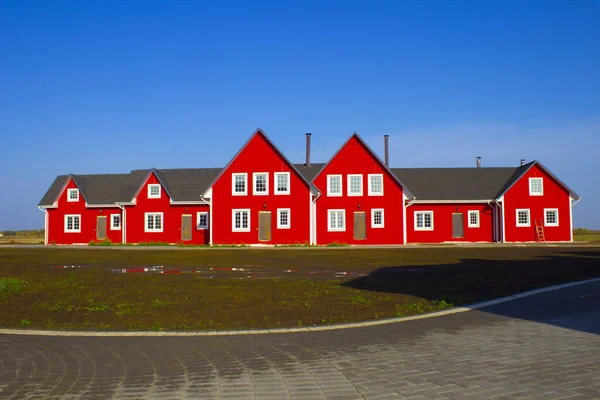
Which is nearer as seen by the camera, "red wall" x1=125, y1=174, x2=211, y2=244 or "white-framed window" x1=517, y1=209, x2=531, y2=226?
"white-framed window" x1=517, y1=209, x2=531, y2=226

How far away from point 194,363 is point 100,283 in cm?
985

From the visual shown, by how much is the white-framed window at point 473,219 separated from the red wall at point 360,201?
674 cm

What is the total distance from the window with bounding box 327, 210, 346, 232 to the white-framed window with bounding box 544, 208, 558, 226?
15645 millimetres

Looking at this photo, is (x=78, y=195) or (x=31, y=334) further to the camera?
(x=78, y=195)

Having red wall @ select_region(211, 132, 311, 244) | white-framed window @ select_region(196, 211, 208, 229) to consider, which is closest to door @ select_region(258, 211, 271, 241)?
red wall @ select_region(211, 132, 311, 244)

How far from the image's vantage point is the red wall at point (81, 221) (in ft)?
160

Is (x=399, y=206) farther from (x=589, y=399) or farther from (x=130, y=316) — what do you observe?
(x=589, y=399)

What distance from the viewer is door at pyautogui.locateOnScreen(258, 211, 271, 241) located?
41.9m

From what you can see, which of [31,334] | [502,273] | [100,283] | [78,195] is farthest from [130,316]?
[78,195]

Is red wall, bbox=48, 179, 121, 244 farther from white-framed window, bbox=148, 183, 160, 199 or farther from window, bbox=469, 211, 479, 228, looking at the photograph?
window, bbox=469, 211, 479, 228

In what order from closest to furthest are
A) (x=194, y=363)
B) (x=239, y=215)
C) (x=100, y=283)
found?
(x=194, y=363) < (x=100, y=283) < (x=239, y=215)

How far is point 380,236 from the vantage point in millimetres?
42625

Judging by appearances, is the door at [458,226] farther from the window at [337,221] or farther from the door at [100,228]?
the door at [100,228]

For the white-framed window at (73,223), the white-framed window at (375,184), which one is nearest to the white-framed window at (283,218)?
the white-framed window at (375,184)
